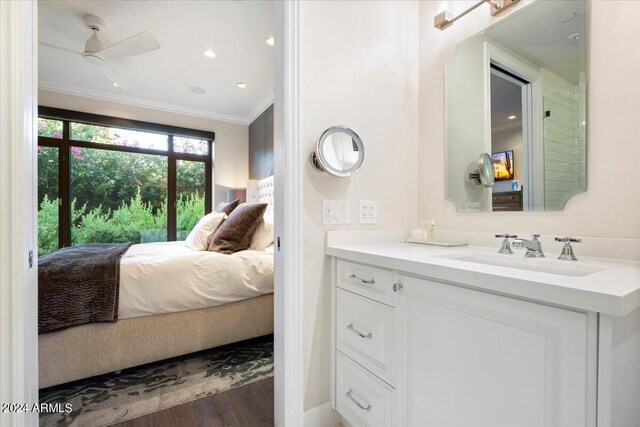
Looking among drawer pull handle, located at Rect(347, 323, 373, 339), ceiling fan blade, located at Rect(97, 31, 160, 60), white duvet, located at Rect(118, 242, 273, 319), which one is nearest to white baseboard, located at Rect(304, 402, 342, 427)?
drawer pull handle, located at Rect(347, 323, 373, 339)

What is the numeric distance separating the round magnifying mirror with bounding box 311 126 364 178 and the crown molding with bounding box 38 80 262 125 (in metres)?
2.90

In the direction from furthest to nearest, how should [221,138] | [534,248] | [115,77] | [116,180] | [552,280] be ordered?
[221,138], [116,180], [115,77], [534,248], [552,280]

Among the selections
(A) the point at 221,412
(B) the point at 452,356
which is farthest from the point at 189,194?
(B) the point at 452,356

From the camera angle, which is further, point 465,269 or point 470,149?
point 470,149

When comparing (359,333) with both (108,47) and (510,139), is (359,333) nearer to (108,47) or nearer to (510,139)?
(510,139)

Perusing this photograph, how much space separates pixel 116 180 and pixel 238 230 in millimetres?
2757

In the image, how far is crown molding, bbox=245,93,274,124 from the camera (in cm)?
397

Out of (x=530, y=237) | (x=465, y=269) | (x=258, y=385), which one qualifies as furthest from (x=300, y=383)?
(x=530, y=237)

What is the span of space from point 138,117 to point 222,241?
2965mm

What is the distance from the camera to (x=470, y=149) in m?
1.51

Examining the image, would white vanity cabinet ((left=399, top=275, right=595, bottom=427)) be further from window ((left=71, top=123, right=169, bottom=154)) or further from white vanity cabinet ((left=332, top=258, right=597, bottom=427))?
window ((left=71, top=123, right=169, bottom=154))

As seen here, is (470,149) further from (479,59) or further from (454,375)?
(454,375)

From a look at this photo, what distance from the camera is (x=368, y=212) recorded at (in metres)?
1.51

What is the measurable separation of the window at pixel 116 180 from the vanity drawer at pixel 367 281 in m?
3.87
